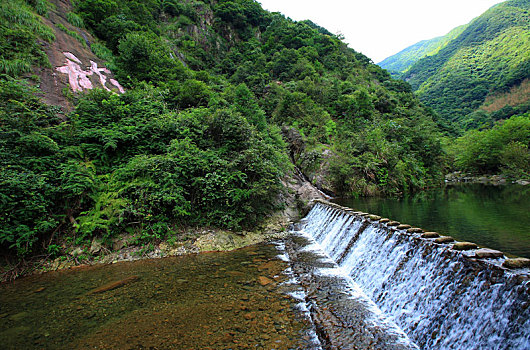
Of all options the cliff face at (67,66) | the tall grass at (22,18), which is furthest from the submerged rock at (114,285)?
the tall grass at (22,18)

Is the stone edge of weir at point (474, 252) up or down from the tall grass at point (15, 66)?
up

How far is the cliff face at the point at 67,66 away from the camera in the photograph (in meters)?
11.7

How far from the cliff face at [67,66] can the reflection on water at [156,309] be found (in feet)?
30.6

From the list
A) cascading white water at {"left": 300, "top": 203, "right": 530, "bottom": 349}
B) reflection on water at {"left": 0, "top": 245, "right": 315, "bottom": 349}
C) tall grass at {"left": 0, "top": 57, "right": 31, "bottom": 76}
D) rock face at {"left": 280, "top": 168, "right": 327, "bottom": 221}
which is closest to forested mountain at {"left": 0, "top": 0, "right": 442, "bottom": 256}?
tall grass at {"left": 0, "top": 57, "right": 31, "bottom": 76}

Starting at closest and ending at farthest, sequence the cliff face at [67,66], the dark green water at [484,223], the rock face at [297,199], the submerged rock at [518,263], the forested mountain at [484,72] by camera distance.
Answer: the submerged rock at [518,263]
the dark green water at [484,223]
the cliff face at [67,66]
the rock face at [297,199]
the forested mountain at [484,72]

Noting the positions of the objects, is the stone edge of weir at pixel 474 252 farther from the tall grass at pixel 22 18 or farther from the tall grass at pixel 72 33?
the tall grass at pixel 72 33

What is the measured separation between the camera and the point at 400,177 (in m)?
20.7

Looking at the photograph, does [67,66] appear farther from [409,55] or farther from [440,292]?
[409,55]

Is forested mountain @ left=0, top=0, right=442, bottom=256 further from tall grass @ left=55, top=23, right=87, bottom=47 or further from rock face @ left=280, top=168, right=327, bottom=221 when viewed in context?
rock face @ left=280, top=168, right=327, bottom=221

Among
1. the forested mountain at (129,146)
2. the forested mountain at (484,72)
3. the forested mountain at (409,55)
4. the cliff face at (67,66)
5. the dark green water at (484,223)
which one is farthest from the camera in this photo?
the forested mountain at (409,55)

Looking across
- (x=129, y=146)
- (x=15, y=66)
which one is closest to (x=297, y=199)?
(x=129, y=146)

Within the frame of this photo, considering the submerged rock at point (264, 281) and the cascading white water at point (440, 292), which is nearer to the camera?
the cascading white water at point (440, 292)

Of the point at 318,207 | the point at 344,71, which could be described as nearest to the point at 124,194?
the point at 318,207

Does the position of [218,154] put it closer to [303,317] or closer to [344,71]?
[303,317]
